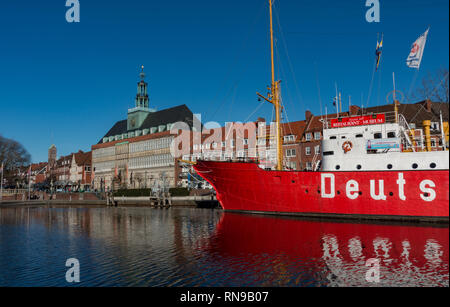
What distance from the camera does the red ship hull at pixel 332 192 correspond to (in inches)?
1121

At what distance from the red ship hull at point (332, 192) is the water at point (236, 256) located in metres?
3.07

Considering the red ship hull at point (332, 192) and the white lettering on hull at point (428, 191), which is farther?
the red ship hull at point (332, 192)

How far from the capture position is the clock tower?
9850cm

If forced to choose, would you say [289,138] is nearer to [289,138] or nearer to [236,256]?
[289,138]

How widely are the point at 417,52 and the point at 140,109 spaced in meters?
83.4

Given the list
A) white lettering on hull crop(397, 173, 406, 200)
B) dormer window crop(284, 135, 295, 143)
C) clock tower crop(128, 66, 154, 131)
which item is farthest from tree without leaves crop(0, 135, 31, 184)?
white lettering on hull crop(397, 173, 406, 200)

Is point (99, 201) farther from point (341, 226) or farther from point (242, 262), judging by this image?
point (242, 262)

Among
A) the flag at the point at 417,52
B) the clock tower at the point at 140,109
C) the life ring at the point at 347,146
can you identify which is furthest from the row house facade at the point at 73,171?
the flag at the point at 417,52

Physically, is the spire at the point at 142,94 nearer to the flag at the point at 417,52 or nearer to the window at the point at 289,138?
the window at the point at 289,138

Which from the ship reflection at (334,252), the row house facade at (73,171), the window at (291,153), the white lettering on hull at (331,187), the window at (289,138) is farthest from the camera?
the row house facade at (73,171)

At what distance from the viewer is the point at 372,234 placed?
78.1 feet

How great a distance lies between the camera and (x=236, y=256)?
1805 cm

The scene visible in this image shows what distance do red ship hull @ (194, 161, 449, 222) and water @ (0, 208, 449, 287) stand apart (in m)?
3.07

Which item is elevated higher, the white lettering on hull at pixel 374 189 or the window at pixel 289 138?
the window at pixel 289 138
